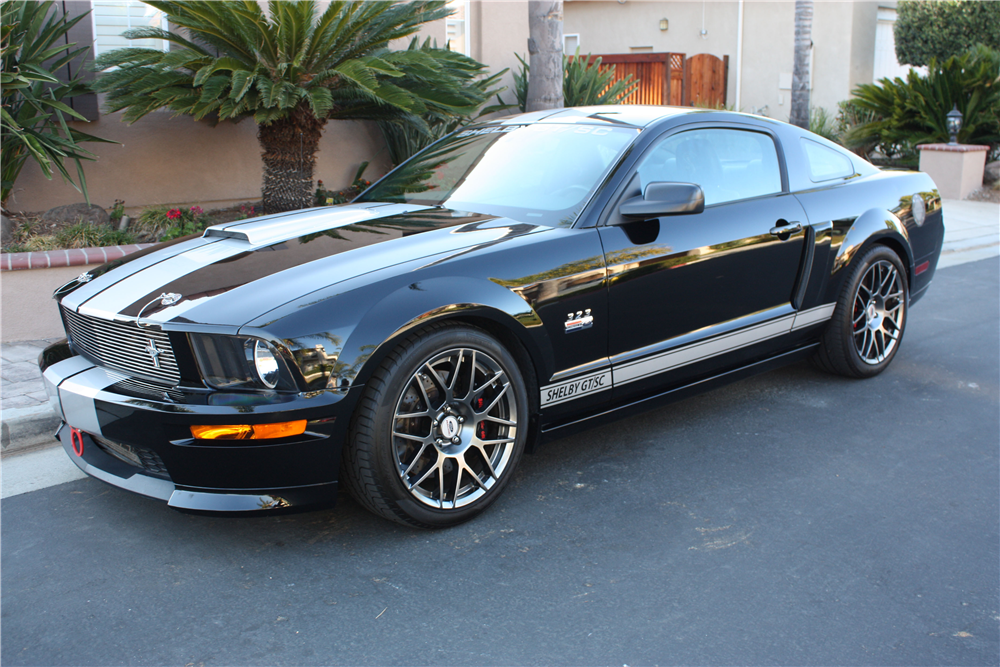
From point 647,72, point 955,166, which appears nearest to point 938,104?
point 955,166

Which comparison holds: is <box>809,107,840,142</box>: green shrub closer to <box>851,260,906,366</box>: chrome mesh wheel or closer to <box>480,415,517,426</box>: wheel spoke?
<box>851,260,906,366</box>: chrome mesh wheel

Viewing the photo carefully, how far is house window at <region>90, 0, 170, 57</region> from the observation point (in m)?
7.90

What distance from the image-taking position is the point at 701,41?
19828 mm

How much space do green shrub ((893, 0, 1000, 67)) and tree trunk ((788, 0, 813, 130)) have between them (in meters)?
2.93

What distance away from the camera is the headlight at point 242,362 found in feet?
9.43

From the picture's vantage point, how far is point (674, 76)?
60.8 feet

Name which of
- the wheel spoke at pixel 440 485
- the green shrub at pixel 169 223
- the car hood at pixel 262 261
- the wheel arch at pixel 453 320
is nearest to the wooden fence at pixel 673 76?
the green shrub at pixel 169 223

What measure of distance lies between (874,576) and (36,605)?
2.85m

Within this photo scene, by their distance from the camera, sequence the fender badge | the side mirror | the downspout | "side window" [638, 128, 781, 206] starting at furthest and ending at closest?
1. the downspout
2. "side window" [638, 128, 781, 206]
3. the side mirror
4. the fender badge

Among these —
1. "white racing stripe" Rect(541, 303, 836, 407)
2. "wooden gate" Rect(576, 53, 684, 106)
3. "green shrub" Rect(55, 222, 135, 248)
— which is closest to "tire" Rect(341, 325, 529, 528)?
"white racing stripe" Rect(541, 303, 836, 407)

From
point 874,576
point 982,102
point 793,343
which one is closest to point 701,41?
point 982,102

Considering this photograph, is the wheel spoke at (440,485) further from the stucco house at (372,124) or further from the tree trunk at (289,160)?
the stucco house at (372,124)

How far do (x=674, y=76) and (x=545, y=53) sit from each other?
11.1 m

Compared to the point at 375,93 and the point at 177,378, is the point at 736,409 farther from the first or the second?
the point at 375,93
